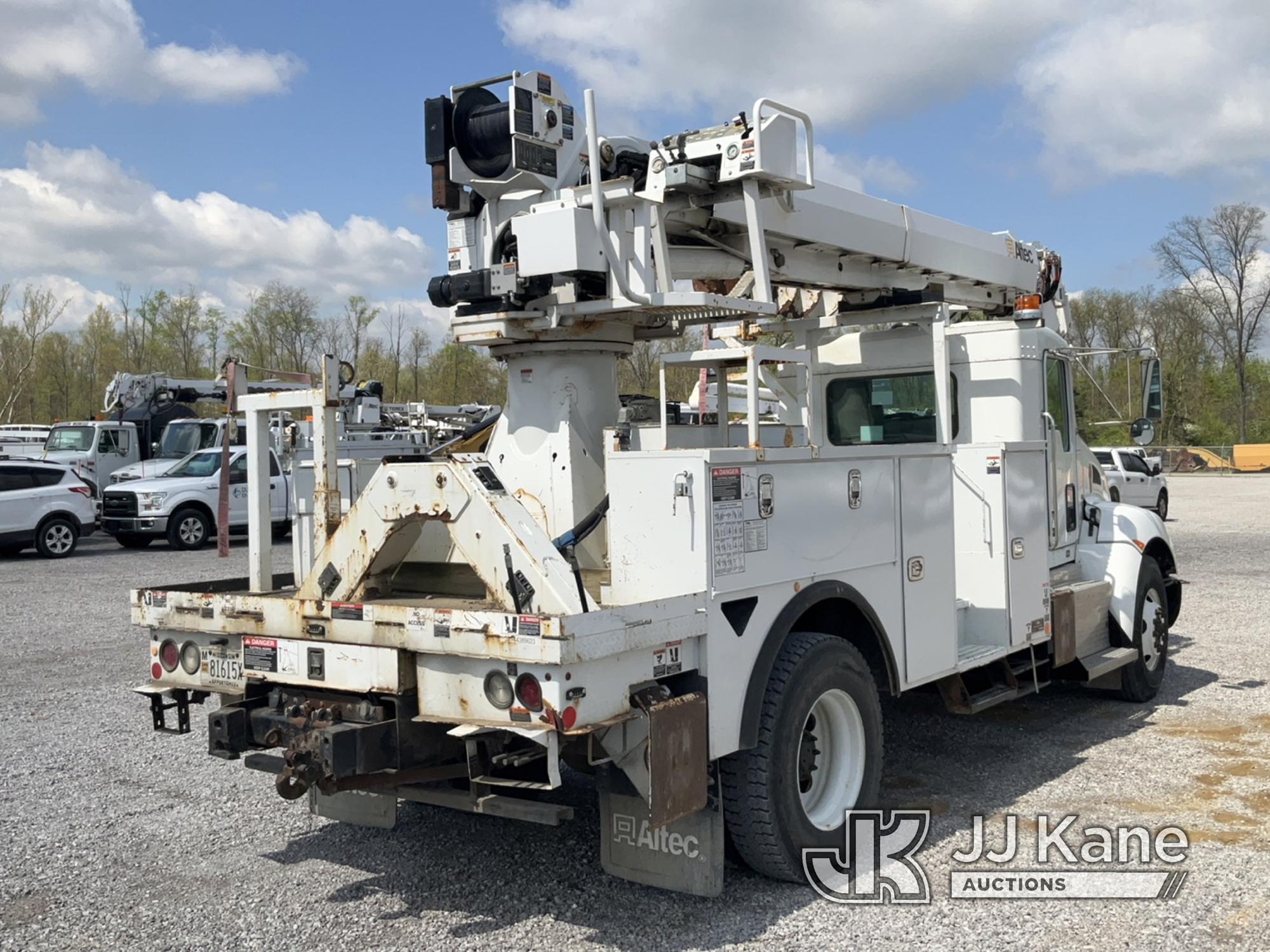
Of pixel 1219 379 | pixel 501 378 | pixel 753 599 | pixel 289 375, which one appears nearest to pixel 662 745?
pixel 753 599

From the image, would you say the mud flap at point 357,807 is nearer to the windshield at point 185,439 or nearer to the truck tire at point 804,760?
the truck tire at point 804,760

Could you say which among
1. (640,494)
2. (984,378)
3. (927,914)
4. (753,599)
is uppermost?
(984,378)

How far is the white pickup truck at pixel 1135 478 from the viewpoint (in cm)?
2592

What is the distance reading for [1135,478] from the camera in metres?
26.2

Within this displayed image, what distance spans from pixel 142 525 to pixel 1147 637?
56.9ft

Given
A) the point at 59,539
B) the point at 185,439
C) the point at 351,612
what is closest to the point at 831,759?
the point at 351,612

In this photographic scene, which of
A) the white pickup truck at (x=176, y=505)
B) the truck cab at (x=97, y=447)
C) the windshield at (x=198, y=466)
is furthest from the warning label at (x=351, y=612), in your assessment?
the truck cab at (x=97, y=447)

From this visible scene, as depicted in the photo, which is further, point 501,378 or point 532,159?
point 501,378

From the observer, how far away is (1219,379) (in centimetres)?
6781

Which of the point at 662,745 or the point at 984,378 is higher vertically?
the point at 984,378

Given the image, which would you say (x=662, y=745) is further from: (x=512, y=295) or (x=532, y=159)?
(x=532, y=159)

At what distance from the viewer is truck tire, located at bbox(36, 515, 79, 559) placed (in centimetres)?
1956

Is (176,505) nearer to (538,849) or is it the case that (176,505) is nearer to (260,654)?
(538,849)

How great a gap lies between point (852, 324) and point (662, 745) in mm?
4086
